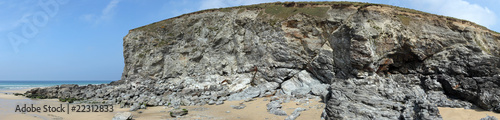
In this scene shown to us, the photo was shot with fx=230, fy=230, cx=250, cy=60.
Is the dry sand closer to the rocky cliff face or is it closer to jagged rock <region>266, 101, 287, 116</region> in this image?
jagged rock <region>266, 101, 287, 116</region>

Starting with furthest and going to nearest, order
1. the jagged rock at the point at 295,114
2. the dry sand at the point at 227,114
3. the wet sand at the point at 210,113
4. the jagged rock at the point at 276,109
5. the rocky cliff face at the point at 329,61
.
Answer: the rocky cliff face at the point at 329,61 < the jagged rock at the point at 276,109 < the wet sand at the point at 210,113 < the dry sand at the point at 227,114 < the jagged rock at the point at 295,114

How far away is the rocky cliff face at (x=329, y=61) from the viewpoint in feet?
49.7

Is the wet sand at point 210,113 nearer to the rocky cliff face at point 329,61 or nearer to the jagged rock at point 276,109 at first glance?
the jagged rock at point 276,109

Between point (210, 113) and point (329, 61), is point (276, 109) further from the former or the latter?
point (329, 61)

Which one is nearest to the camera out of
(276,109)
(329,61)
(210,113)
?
(276,109)

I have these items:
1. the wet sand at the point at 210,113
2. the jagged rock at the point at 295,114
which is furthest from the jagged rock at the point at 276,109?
the jagged rock at the point at 295,114

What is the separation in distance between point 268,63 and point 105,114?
14.4 meters

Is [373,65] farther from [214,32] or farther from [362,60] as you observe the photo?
[214,32]

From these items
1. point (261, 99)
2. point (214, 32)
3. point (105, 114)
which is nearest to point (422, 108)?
point (261, 99)

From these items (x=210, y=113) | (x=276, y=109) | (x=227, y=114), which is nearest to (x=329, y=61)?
(x=276, y=109)

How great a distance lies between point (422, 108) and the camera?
1060 centimetres

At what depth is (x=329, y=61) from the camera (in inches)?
817

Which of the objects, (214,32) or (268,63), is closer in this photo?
(268,63)

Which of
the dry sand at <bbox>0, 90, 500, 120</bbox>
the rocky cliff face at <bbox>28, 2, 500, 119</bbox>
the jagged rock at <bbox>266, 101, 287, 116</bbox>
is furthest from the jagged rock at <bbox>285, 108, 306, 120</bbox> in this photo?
the rocky cliff face at <bbox>28, 2, 500, 119</bbox>
